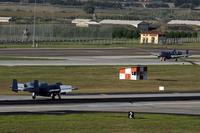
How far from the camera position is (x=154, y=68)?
9994cm

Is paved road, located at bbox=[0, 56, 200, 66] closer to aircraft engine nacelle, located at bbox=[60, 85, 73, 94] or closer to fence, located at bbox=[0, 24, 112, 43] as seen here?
aircraft engine nacelle, located at bbox=[60, 85, 73, 94]

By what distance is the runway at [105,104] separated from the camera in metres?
55.4

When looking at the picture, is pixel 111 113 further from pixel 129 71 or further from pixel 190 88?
pixel 129 71

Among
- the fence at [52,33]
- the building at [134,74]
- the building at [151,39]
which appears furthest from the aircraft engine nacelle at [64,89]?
the building at [151,39]

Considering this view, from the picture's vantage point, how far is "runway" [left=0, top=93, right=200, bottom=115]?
55375 mm

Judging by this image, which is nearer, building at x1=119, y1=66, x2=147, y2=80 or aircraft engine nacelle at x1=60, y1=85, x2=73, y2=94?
aircraft engine nacelle at x1=60, y1=85, x2=73, y2=94

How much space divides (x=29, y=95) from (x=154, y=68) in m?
38.4

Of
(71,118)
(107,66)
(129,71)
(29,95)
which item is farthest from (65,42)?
(71,118)

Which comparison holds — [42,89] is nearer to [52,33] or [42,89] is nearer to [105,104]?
[105,104]

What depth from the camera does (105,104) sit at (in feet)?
194

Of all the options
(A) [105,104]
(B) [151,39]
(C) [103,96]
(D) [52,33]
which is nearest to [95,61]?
(C) [103,96]

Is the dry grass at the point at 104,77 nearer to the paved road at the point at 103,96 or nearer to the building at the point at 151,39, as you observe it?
the paved road at the point at 103,96

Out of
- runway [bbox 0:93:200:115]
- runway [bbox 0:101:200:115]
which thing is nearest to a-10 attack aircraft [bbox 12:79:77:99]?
runway [bbox 0:93:200:115]

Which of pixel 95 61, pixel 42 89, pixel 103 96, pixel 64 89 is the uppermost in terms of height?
pixel 42 89
